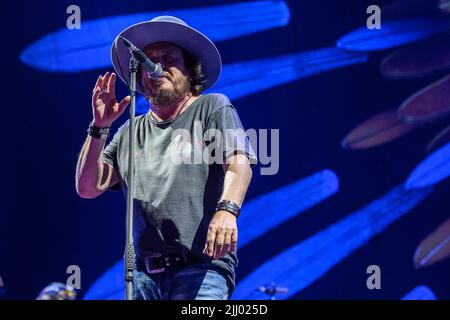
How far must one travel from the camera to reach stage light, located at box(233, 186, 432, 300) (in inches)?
198

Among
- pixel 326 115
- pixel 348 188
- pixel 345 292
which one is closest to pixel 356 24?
pixel 326 115

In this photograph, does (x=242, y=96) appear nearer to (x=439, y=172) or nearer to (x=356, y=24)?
(x=356, y=24)

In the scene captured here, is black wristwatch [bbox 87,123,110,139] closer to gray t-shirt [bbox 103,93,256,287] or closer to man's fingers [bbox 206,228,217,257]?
gray t-shirt [bbox 103,93,256,287]

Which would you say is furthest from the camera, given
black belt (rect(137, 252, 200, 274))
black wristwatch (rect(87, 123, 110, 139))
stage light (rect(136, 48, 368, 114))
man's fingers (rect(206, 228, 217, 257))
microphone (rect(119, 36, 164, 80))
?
stage light (rect(136, 48, 368, 114))

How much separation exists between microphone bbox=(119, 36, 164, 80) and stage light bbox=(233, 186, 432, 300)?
2408mm

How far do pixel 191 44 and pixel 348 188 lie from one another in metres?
2.27

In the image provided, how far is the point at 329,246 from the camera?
5098 millimetres

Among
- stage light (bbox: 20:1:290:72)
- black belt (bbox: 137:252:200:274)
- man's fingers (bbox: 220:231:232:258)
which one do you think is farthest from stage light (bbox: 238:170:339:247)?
man's fingers (bbox: 220:231:232:258)

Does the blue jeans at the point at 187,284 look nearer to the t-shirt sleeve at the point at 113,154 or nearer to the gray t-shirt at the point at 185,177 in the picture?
the gray t-shirt at the point at 185,177

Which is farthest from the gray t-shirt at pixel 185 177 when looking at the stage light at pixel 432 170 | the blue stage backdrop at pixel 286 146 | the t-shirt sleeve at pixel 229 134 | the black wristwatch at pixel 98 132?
the stage light at pixel 432 170

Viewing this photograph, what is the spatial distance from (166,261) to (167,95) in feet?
2.08

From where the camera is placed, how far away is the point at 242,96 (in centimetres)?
515

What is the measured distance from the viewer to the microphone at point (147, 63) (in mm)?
2664

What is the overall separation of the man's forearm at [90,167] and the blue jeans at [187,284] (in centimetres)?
44
